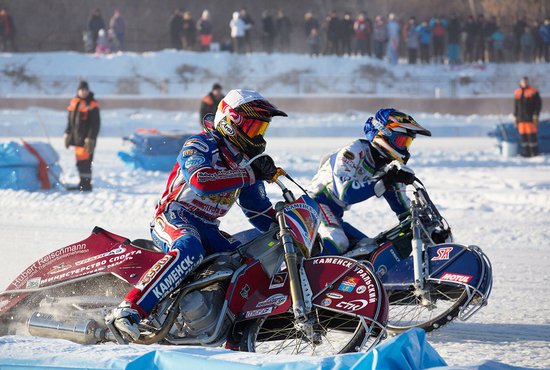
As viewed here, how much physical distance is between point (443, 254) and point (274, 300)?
1667 millimetres

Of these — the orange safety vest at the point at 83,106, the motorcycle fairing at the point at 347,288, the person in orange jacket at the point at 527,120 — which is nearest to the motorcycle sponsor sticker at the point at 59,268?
the motorcycle fairing at the point at 347,288

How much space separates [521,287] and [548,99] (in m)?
24.0

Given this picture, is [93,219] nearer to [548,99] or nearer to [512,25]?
[548,99]

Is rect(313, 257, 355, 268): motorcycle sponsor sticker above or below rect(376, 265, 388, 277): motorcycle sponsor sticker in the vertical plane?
above

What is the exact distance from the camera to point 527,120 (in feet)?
71.0

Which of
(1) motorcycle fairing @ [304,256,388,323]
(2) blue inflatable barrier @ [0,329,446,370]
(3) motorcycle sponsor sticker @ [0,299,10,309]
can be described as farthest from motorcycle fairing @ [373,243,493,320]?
(3) motorcycle sponsor sticker @ [0,299,10,309]

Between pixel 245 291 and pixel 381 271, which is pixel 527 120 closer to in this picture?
pixel 381 271

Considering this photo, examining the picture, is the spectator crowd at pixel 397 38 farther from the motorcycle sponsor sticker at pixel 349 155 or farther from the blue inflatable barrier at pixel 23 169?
the motorcycle sponsor sticker at pixel 349 155

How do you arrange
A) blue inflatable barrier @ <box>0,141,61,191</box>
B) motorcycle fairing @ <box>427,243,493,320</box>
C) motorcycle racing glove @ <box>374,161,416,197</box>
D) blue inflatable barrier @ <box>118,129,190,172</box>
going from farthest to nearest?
blue inflatable barrier @ <box>118,129,190,172</box>
blue inflatable barrier @ <box>0,141,61,191</box>
motorcycle racing glove @ <box>374,161,416,197</box>
motorcycle fairing @ <box>427,243,493,320</box>

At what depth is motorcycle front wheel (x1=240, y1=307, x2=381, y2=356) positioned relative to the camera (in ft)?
19.2

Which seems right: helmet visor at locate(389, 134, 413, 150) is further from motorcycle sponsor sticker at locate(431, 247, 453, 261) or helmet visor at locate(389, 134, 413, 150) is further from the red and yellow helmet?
the red and yellow helmet

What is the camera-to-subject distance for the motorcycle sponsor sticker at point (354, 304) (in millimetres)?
5793

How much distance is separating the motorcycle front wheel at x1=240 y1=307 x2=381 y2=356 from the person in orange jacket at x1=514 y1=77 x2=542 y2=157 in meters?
16.4

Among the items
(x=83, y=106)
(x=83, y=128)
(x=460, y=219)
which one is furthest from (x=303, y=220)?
(x=83, y=106)
